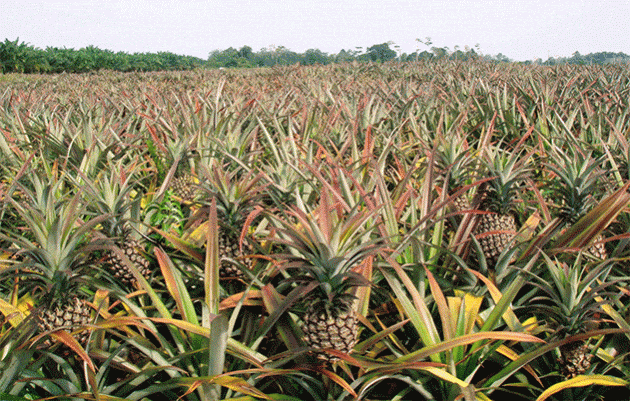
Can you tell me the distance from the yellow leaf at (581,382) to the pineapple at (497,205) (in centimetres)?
53

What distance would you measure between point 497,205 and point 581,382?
78 centimetres

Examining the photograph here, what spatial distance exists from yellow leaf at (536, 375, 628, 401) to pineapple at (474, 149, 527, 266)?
0.53m

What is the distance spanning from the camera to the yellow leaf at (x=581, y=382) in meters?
1.29

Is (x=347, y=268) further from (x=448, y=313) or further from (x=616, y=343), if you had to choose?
(x=616, y=343)

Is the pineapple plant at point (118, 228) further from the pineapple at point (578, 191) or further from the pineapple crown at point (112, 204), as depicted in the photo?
the pineapple at point (578, 191)

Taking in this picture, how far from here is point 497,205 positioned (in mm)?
1896

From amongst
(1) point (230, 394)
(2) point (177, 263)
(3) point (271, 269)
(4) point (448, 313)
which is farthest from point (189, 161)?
(4) point (448, 313)

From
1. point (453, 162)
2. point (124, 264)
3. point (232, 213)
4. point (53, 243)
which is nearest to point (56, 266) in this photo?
point (53, 243)

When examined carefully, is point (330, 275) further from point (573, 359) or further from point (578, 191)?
point (578, 191)

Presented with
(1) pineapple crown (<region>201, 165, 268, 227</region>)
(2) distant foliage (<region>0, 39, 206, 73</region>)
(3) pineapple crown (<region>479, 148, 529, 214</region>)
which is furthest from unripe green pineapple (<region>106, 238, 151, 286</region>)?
(2) distant foliage (<region>0, 39, 206, 73</region>)

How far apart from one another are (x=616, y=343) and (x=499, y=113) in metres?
2.13

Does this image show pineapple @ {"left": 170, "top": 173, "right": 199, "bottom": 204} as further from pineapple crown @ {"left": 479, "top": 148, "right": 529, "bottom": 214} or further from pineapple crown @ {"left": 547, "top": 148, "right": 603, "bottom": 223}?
pineapple crown @ {"left": 547, "top": 148, "right": 603, "bottom": 223}

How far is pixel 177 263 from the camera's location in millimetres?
1906

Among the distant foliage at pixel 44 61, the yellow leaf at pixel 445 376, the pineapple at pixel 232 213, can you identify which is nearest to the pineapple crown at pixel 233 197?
the pineapple at pixel 232 213
